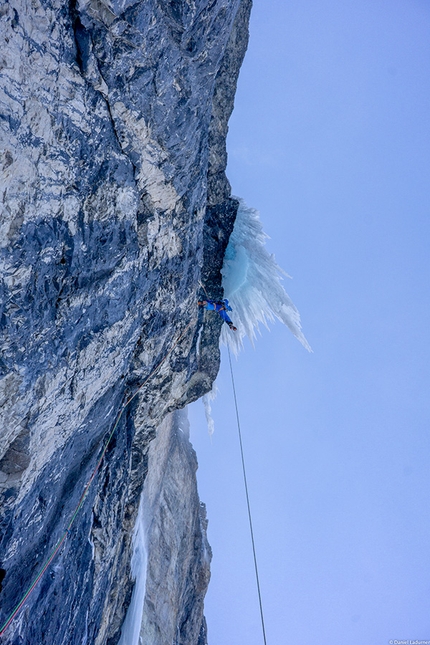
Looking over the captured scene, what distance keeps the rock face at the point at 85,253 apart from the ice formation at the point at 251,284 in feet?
11.6

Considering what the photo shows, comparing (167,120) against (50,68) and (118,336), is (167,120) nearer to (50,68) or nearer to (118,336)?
(50,68)

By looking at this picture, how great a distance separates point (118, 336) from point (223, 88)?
223 inches

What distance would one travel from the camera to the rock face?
2.36 m

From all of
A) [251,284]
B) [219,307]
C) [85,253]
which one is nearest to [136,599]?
[219,307]

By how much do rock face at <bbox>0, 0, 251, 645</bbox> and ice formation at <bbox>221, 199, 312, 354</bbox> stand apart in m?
3.52

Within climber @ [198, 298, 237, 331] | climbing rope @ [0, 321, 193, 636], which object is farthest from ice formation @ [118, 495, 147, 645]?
climber @ [198, 298, 237, 331]

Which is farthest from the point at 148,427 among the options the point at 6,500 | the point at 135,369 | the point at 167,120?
the point at 167,120

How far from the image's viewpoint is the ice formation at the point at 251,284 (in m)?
9.05

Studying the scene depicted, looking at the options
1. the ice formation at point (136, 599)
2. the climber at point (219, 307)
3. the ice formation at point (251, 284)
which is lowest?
the ice formation at point (136, 599)

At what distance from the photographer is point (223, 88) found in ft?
23.0

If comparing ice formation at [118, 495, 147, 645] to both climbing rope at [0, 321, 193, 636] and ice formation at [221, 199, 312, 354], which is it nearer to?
climbing rope at [0, 321, 193, 636]

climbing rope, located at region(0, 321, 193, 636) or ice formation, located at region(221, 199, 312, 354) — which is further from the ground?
ice formation, located at region(221, 199, 312, 354)

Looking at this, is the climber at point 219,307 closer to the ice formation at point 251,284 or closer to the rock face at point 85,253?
the ice formation at point 251,284

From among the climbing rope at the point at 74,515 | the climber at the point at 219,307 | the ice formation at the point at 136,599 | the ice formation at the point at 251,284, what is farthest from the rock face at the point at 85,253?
the ice formation at the point at 251,284
